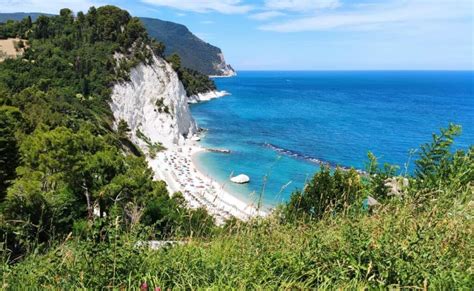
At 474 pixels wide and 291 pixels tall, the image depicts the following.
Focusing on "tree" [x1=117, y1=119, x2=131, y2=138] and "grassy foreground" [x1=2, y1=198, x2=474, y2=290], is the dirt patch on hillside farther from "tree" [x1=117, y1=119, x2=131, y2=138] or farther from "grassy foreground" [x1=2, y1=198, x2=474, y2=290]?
"grassy foreground" [x1=2, y1=198, x2=474, y2=290]

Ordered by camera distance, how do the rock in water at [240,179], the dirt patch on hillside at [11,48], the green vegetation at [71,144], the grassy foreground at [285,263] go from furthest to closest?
the dirt patch on hillside at [11,48] < the rock in water at [240,179] < the green vegetation at [71,144] < the grassy foreground at [285,263]

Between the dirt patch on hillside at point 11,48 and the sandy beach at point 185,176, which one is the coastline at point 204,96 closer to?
the dirt patch on hillside at point 11,48

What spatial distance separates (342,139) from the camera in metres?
61.3

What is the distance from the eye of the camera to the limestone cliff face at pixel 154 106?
4925cm

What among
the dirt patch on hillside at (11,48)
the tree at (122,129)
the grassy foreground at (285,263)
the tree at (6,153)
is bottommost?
the tree at (122,129)

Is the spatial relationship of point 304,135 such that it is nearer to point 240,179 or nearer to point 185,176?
point 240,179

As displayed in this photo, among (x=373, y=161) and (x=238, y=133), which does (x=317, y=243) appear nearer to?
(x=373, y=161)

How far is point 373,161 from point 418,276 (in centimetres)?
463

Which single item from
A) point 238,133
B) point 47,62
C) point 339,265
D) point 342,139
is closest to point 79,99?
point 47,62

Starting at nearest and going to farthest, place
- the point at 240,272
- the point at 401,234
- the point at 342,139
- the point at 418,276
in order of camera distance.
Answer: the point at 418,276 < the point at 240,272 < the point at 401,234 < the point at 342,139

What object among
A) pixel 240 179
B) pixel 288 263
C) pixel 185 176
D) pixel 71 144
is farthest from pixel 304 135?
pixel 288 263

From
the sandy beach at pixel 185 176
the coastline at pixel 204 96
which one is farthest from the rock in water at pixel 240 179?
the coastline at pixel 204 96

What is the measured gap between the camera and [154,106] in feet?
183

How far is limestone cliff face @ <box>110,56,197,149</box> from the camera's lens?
49250mm
